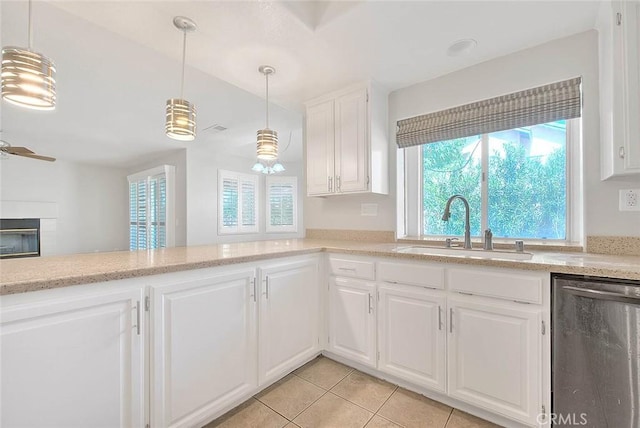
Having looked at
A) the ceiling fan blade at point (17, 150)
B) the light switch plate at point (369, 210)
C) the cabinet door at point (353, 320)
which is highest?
the ceiling fan blade at point (17, 150)

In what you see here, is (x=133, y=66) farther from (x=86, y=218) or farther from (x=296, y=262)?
(x=86, y=218)

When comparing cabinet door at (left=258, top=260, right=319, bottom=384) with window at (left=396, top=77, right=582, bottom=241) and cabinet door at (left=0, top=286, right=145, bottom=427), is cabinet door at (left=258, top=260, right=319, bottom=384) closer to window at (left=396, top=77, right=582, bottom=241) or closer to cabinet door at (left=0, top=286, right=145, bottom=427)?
cabinet door at (left=0, top=286, right=145, bottom=427)

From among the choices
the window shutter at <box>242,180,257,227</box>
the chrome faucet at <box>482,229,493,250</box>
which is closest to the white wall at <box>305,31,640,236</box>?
the chrome faucet at <box>482,229,493,250</box>

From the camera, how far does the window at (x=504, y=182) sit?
1.92m

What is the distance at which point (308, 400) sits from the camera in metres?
1.69

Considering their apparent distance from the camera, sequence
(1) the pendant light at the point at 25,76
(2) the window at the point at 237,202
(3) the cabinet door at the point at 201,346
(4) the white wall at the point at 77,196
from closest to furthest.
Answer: (1) the pendant light at the point at 25,76 < (3) the cabinet door at the point at 201,346 < (4) the white wall at the point at 77,196 < (2) the window at the point at 237,202

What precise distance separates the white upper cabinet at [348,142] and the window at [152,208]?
3554 mm

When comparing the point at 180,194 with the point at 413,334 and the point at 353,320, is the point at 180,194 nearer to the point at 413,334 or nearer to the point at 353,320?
the point at 353,320

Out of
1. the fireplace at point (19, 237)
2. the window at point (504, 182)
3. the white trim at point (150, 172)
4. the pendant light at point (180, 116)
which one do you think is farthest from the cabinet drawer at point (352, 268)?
the fireplace at point (19, 237)

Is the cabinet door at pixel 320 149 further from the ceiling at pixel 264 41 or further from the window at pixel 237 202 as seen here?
the window at pixel 237 202

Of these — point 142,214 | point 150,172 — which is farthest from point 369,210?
point 142,214

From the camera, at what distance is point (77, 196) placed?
6035 mm

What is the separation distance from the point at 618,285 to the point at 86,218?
327 inches

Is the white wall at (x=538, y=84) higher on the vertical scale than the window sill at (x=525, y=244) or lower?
higher
